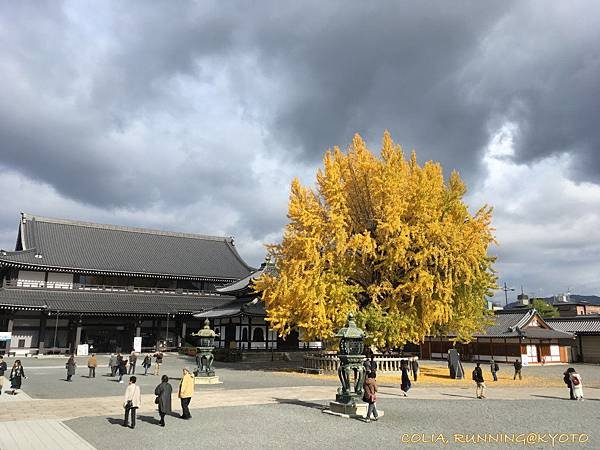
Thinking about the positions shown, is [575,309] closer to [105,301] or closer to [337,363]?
[337,363]

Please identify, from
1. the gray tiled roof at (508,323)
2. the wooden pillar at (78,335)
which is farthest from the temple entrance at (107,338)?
the gray tiled roof at (508,323)

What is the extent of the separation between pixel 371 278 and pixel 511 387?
923 cm

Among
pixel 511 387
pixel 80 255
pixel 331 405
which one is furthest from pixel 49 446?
pixel 80 255

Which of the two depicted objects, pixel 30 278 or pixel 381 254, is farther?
pixel 30 278

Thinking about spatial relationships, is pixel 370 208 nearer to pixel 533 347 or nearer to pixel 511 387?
pixel 511 387

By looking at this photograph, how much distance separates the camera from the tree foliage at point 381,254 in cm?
2483

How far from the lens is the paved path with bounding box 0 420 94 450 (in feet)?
34.3

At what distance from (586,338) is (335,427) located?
128ft

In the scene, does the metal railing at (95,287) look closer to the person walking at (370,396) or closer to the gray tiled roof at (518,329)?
the gray tiled roof at (518,329)

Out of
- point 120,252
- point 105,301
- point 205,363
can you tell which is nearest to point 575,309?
point 120,252

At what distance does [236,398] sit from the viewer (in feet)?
58.6

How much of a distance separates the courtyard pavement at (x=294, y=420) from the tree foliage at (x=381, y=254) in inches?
181

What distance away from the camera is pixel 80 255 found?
47.7 metres

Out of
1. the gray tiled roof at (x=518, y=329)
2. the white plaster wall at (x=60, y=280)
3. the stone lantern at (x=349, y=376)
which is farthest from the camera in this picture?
the white plaster wall at (x=60, y=280)
